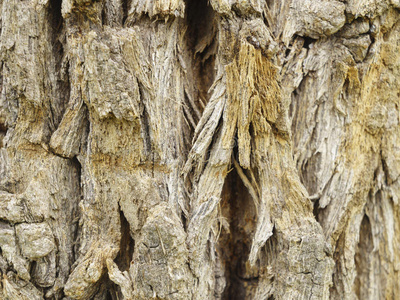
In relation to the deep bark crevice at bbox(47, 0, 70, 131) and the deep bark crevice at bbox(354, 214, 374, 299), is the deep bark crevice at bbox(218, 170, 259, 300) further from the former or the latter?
the deep bark crevice at bbox(47, 0, 70, 131)

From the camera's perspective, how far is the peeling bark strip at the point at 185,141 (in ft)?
5.45

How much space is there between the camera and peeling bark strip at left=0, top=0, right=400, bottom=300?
1661 mm

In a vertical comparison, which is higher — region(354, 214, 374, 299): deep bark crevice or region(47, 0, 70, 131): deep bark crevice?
region(47, 0, 70, 131): deep bark crevice

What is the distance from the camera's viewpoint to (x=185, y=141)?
1.85 metres

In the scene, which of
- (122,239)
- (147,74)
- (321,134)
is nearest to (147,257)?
(122,239)

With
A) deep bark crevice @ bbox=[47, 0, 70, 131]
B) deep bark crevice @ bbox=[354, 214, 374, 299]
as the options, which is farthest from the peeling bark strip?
deep bark crevice @ bbox=[354, 214, 374, 299]

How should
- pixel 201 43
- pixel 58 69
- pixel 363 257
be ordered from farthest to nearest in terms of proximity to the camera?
pixel 363 257
pixel 201 43
pixel 58 69

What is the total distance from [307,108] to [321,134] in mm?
160

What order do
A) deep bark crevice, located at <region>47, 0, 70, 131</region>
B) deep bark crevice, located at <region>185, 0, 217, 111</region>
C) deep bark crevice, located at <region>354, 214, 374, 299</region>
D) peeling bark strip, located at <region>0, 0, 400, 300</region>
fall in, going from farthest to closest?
deep bark crevice, located at <region>354, 214, 374, 299</region> → deep bark crevice, located at <region>185, 0, 217, 111</region> → deep bark crevice, located at <region>47, 0, 70, 131</region> → peeling bark strip, located at <region>0, 0, 400, 300</region>

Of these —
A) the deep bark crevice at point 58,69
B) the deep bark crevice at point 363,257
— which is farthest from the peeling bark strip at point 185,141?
the deep bark crevice at point 363,257

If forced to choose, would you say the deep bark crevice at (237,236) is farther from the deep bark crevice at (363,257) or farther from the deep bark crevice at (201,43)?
the deep bark crevice at (363,257)

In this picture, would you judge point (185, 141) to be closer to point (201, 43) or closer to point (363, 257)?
point (201, 43)

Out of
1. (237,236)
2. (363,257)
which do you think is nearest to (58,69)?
(237,236)

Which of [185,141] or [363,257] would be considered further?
[363,257]
